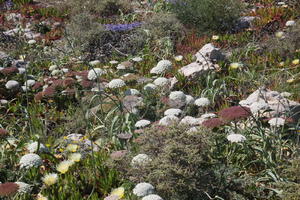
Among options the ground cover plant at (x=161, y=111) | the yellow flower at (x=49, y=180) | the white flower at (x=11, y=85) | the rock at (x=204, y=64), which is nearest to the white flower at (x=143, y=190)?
the ground cover plant at (x=161, y=111)

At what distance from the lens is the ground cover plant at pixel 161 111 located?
3.60m

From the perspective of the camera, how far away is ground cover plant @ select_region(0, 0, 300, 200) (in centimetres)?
360

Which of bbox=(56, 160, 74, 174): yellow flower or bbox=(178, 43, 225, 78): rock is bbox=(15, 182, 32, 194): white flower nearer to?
bbox=(56, 160, 74, 174): yellow flower

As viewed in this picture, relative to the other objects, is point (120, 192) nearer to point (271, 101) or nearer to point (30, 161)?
point (30, 161)

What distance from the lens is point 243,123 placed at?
4.71 m

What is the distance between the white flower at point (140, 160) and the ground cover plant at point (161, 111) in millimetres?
12

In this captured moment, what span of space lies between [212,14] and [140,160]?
6.61 metres

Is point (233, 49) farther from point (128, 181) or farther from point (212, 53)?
point (128, 181)

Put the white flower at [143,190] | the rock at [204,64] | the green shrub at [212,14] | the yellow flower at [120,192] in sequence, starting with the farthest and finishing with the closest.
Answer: the green shrub at [212,14]
the rock at [204,64]
the yellow flower at [120,192]
the white flower at [143,190]

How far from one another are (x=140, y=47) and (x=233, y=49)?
2015mm

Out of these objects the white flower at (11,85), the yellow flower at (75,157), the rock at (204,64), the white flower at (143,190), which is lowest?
the white flower at (11,85)

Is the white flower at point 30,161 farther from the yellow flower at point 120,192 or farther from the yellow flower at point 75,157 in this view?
the yellow flower at point 120,192

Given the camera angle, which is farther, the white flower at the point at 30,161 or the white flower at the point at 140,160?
the white flower at the point at 30,161

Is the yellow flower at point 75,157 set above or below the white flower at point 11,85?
above
